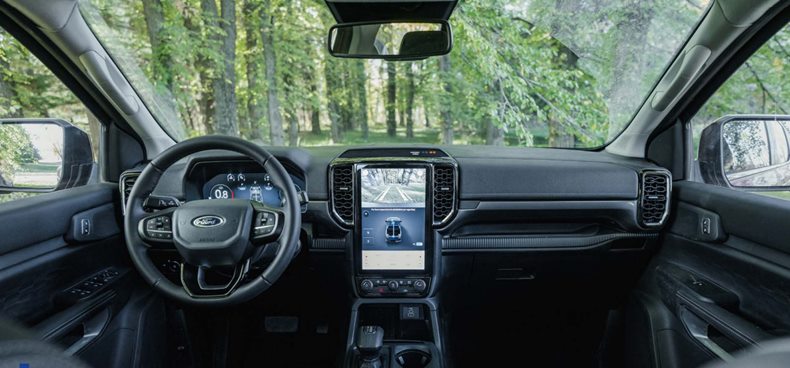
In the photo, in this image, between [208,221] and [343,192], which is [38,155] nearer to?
[208,221]

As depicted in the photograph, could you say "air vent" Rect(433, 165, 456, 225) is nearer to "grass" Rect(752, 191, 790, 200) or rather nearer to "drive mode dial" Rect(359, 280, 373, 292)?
"drive mode dial" Rect(359, 280, 373, 292)

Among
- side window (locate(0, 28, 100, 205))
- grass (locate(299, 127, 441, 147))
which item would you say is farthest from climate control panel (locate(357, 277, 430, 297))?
side window (locate(0, 28, 100, 205))

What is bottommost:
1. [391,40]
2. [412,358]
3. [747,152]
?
[412,358]

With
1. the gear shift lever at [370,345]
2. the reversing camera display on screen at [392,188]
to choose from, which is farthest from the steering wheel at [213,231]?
the gear shift lever at [370,345]

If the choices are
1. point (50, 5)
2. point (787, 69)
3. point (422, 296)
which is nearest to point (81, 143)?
point (50, 5)

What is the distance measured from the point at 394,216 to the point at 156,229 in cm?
118

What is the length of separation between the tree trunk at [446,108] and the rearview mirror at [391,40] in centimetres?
79

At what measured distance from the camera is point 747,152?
271 cm

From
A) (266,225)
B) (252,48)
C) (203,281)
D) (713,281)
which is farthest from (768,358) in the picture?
(252,48)

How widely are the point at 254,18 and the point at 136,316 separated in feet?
8.57

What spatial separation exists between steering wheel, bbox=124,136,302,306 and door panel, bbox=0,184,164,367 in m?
0.39

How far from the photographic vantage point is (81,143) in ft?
9.22

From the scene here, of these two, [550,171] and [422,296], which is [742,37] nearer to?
[550,171]

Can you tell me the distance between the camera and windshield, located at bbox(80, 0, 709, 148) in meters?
3.29
